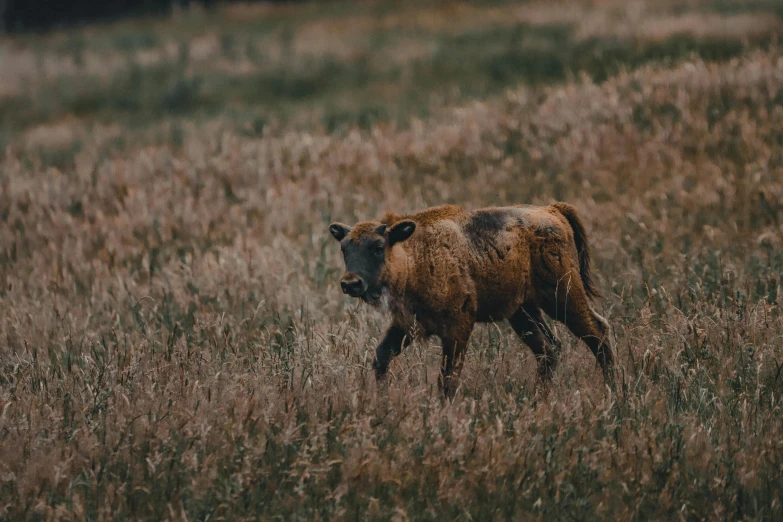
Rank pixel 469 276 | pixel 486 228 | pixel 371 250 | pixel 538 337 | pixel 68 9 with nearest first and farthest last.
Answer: pixel 371 250 → pixel 469 276 → pixel 486 228 → pixel 538 337 → pixel 68 9

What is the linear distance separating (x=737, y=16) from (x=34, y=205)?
1408 centimetres

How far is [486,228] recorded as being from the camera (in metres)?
5.39

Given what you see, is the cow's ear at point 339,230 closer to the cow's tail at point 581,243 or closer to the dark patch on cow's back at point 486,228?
the dark patch on cow's back at point 486,228

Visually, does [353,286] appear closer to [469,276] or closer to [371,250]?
[371,250]

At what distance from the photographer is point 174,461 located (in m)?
4.46

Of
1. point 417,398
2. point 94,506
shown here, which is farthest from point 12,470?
point 417,398

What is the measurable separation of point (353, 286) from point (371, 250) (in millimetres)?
287

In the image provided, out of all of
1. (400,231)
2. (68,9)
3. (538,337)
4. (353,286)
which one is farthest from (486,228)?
(68,9)

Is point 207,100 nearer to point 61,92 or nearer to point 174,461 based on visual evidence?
point 61,92

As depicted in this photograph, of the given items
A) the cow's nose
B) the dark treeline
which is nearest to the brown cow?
the cow's nose

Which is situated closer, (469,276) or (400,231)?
(400,231)

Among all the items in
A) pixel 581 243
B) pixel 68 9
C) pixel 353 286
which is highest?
pixel 68 9

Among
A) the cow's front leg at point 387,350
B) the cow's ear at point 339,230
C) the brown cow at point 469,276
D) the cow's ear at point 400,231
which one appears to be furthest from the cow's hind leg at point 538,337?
the cow's ear at point 339,230

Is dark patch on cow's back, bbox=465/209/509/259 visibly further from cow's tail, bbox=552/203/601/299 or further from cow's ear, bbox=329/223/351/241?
cow's ear, bbox=329/223/351/241
